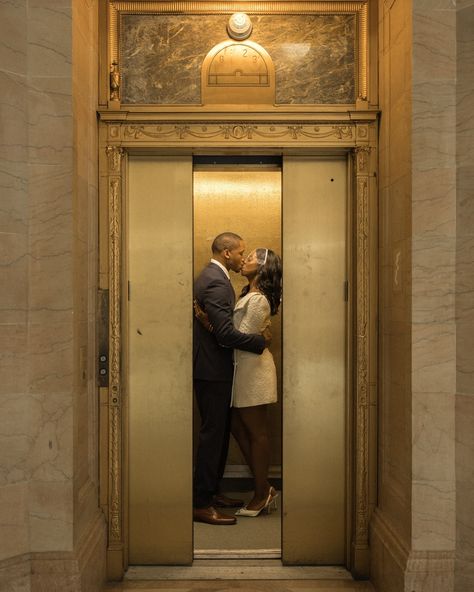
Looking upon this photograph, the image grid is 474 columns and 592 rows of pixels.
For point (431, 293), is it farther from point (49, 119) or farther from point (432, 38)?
point (49, 119)

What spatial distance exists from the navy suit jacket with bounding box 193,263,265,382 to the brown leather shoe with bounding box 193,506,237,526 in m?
0.94

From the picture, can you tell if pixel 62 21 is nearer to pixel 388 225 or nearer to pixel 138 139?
pixel 138 139

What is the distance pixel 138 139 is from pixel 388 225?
158 centimetres

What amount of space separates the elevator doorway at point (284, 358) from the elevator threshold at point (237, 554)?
13cm

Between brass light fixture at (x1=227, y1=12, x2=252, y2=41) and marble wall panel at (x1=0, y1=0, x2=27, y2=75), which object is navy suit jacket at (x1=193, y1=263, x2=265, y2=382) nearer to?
brass light fixture at (x1=227, y1=12, x2=252, y2=41)

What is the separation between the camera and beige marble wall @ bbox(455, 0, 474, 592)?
3.45m

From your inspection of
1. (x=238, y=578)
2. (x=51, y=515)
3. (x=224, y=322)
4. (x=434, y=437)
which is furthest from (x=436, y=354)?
(x=51, y=515)

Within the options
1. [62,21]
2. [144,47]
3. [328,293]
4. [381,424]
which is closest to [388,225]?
[328,293]

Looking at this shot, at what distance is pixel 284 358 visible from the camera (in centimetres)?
427

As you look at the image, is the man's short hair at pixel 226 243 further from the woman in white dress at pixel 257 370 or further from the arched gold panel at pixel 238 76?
the arched gold panel at pixel 238 76

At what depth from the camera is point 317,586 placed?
4012 millimetres

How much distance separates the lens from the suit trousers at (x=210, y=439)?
4.83 m

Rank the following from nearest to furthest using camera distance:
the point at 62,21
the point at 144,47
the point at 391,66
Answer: the point at 62,21
the point at 391,66
the point at 144,47

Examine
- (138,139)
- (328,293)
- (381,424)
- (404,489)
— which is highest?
(138,139)
